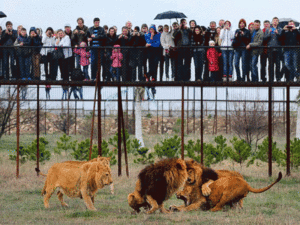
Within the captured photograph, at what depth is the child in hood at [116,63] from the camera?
1652 cm

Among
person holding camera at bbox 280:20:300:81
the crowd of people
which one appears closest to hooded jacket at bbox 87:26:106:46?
the crowd of people

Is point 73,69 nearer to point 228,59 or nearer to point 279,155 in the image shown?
point 228,59

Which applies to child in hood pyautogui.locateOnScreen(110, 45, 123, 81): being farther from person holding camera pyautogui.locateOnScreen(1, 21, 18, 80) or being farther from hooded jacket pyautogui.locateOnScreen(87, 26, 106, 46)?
person holding camera pyautogui.locateOnScreen(1, 21, 18, 80)

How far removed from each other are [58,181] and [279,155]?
10.1 meters

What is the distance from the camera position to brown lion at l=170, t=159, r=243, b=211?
10.2 metres

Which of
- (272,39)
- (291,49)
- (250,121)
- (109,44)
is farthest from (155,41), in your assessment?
(250,121)

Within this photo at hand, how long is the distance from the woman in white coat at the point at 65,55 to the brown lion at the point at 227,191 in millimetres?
7520

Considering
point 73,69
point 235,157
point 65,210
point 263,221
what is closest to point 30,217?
point 65,210

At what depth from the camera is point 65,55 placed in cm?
1669

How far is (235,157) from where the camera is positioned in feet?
62.8

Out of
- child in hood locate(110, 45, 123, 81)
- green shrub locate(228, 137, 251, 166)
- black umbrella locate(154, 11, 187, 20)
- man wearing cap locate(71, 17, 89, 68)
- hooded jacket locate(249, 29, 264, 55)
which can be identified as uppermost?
black umbrella locate(154, 11, 187, 20)

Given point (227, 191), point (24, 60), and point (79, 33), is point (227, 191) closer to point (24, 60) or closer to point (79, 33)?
point (79, 33)

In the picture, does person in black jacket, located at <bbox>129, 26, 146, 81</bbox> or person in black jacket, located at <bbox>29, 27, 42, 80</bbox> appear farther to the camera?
person in black jacket, located at <bbox>29, 27, 42, 80</bbox>

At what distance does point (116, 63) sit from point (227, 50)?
10.0ft
